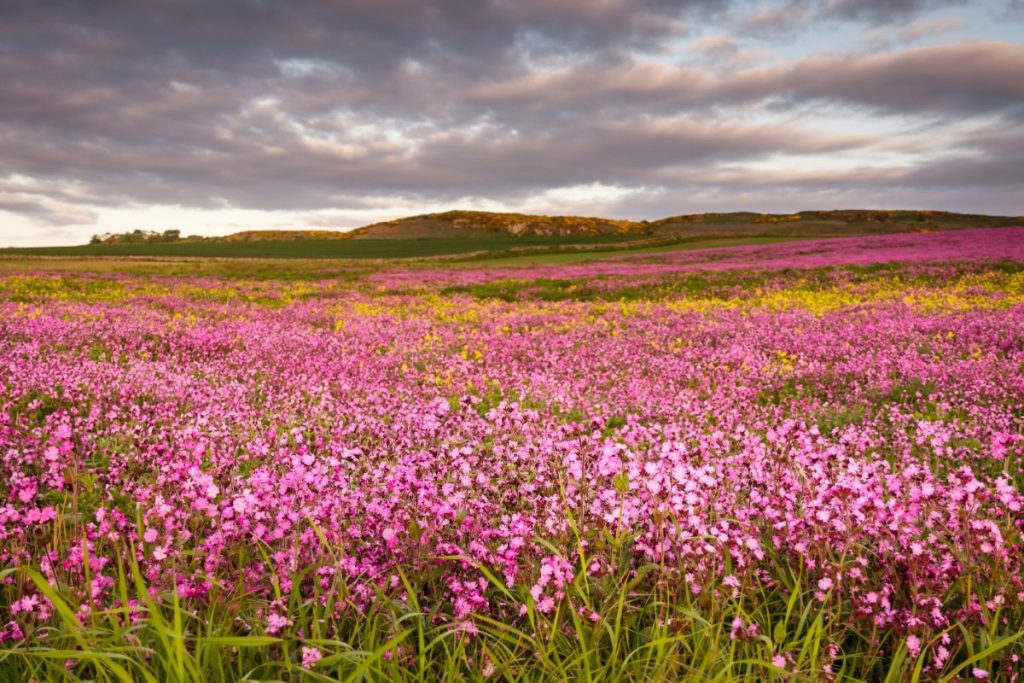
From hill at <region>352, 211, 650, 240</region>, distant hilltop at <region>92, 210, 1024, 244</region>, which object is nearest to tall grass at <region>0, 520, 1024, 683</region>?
distant hilltop at <region>92, 210, 1024, 244</region>

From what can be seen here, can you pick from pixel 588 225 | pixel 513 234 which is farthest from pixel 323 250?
pixel 588 225

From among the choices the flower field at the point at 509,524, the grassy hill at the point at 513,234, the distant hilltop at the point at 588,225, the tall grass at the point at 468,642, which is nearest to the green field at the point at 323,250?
the grassy hill at the point at 513,234

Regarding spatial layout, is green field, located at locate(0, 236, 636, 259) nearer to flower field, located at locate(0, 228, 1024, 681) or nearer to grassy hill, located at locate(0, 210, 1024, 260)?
grassy hill, located at locate(0, 210, 1024, 260)

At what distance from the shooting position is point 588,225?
150375 mm

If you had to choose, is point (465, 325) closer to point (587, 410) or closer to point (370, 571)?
point (587, 410)

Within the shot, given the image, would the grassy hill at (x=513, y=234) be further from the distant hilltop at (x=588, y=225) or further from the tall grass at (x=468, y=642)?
the tall grass at (x=468, y=642)

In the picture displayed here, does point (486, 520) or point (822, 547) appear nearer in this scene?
point (822, 547)

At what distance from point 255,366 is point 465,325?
21.7ft

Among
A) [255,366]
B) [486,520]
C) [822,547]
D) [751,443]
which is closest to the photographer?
[822,547]

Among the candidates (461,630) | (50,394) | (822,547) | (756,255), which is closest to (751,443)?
(822,547)

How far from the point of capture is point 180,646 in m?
2.04

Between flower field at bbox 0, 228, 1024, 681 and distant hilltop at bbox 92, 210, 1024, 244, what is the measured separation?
110 metres

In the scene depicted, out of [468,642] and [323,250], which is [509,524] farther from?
[323,250]

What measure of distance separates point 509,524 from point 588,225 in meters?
151
